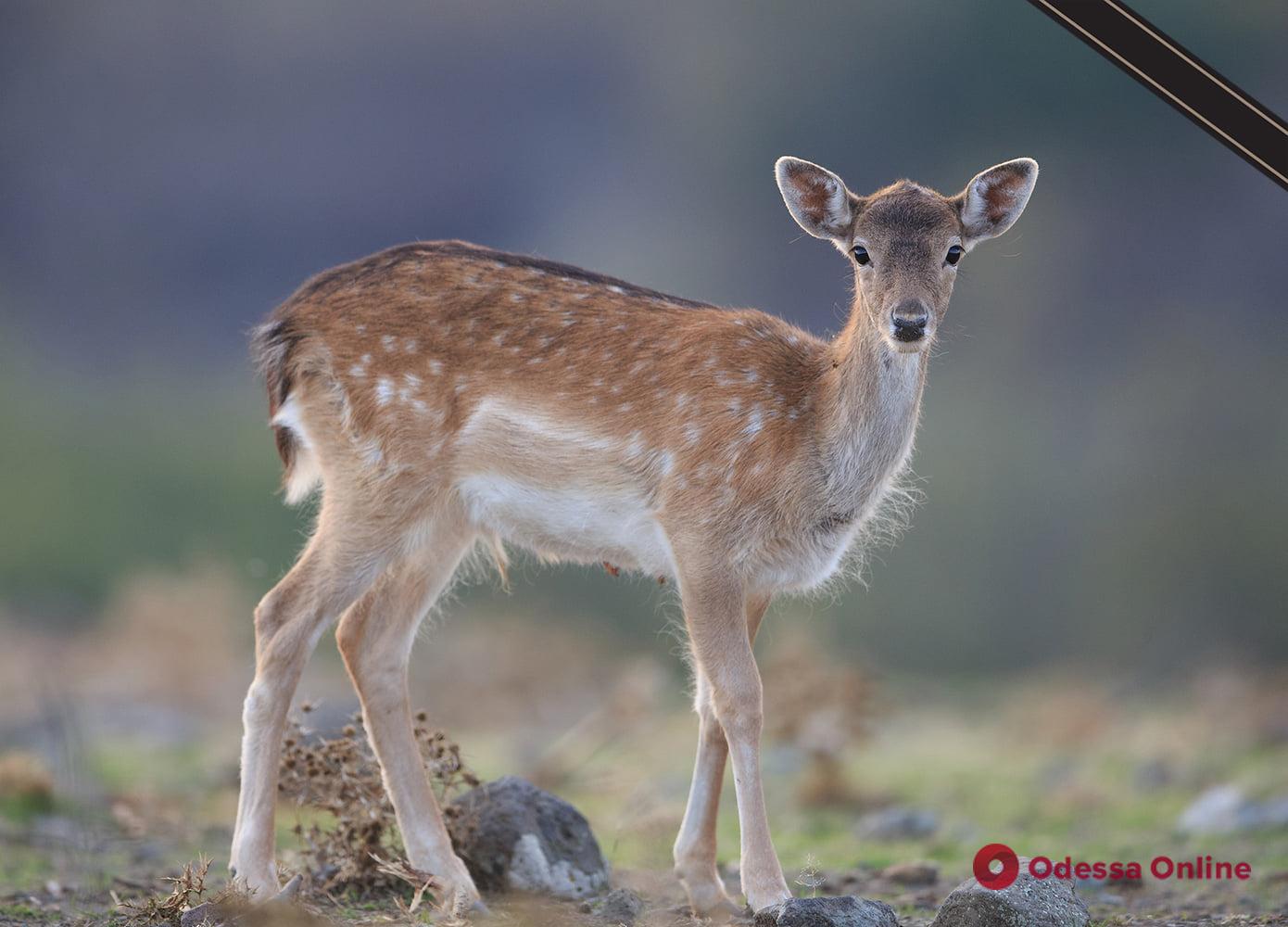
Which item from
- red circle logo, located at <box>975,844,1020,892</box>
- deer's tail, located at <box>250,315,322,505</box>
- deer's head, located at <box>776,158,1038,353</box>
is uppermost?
deer's head, located at <box>776,158,1038,353</box>

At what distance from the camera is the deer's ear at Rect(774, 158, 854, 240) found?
582 centimetres

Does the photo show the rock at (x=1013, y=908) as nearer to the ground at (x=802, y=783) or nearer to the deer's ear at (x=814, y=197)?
the ground at (x=802, y=783)

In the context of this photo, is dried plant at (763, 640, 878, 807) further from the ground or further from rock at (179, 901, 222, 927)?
rock at (179, 901, 222, 927)

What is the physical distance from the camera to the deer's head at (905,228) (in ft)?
18.1

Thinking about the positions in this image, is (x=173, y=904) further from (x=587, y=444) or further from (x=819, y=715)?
(x=819, y=715)

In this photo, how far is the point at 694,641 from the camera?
5.75 m

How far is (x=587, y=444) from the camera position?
240 inches

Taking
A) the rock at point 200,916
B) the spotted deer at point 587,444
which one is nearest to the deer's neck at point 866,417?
the spotted deer at point 587,444

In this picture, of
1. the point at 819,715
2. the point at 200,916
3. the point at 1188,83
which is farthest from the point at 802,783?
the point at 1188,83

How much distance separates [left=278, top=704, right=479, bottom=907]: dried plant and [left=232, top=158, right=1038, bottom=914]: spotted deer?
8.6 inches

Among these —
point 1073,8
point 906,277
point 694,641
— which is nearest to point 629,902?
point 694,641

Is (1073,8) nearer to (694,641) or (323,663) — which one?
(694,641)

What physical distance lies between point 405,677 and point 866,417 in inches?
85.9

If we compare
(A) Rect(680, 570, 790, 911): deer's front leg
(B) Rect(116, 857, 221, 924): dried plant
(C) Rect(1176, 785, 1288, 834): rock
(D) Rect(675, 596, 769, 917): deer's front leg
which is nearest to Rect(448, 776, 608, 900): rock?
(D) Rect(675, 596, 769, 917): deer's front leg
